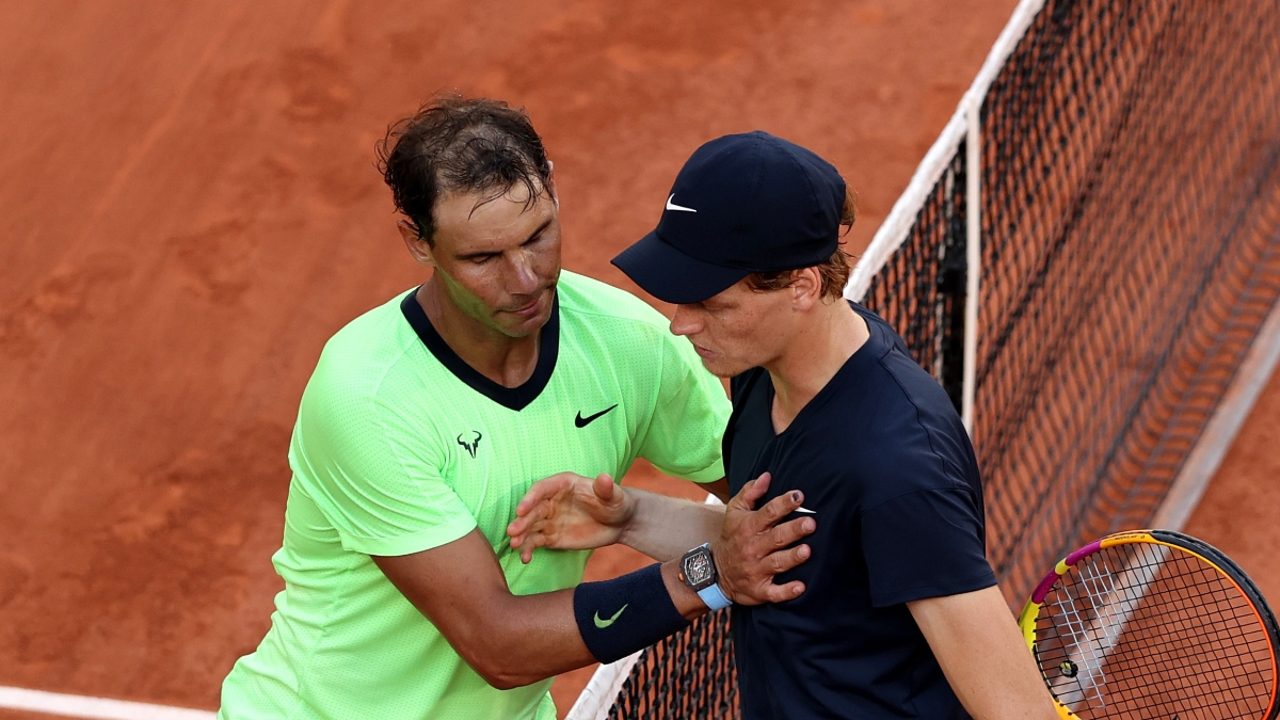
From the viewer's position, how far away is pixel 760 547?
9.55ft

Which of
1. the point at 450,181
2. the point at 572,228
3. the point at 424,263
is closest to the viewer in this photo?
the point at 450,181

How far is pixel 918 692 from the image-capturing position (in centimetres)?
290

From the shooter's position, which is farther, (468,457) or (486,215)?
(468,457)

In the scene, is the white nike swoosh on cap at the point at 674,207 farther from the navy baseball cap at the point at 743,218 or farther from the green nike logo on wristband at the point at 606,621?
the green nike logo on wristband at the point at 606,621

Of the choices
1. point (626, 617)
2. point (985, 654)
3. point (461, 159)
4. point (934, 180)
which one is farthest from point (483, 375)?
point (934, 180)

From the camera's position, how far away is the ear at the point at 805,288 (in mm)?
2838

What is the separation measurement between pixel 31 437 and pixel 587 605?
493cm

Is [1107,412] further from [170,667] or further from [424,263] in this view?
[424,263]

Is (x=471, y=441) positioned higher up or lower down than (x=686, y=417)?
lower down

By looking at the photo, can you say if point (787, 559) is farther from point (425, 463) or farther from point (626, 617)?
point (425, 463)

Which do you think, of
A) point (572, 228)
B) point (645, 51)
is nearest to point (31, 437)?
point (572, 228)

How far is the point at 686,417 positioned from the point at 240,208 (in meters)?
5.48

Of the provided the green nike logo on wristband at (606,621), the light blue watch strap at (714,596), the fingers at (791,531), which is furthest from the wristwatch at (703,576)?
the fingers at (791,531)

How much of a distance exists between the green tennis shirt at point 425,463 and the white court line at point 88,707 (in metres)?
2.59
